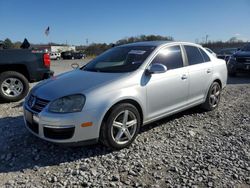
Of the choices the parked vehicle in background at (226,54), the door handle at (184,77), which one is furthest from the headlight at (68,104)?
the parked vehicle in background at (226,54)

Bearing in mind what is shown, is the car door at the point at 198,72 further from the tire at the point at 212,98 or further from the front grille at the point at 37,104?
the front grille at the point at 37,104

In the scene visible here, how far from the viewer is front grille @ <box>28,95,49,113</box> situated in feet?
11.8

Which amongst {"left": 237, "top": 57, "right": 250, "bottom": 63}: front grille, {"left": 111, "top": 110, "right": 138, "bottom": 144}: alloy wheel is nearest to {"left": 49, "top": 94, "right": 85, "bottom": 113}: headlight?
{"left": 111, "top": 110, "right": 138, "bottom": 144}: alloy wheel

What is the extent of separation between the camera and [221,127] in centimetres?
480

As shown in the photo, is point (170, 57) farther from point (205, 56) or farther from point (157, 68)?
point (205, 56)

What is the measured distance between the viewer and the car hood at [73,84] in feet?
11.8

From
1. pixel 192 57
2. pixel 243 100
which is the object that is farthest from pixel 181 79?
pixel 243 100

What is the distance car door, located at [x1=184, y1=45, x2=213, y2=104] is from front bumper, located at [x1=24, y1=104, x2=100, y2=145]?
7.26 feet

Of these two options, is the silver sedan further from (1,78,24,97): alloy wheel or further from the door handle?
(1,78,24,97): alloy wheel

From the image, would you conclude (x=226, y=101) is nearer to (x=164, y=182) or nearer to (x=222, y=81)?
(x=222, y=81)

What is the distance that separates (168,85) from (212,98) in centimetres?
175

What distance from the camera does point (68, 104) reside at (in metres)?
3.46

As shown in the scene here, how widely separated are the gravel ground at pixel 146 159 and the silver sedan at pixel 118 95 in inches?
11.7

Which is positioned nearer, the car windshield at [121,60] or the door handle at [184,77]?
the car windshield at [121,60]
